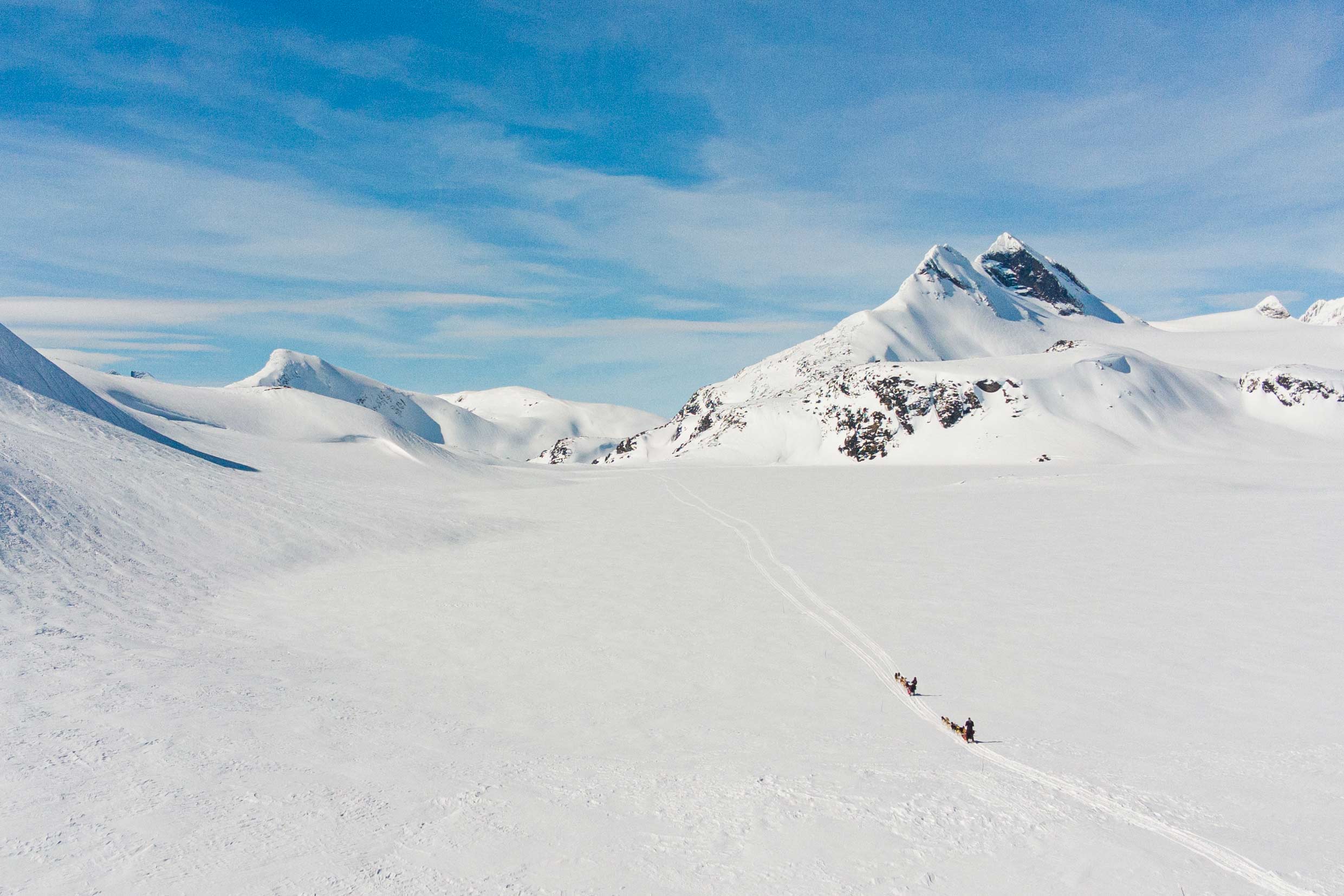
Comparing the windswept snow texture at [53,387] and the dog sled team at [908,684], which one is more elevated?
the windswept snow texture at [53,387]

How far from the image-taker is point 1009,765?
1226 centimetres

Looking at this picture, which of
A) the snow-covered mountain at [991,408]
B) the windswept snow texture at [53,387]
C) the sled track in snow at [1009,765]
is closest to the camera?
the sled track in snow at [1009,765]

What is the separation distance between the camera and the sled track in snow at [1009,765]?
9.33 m

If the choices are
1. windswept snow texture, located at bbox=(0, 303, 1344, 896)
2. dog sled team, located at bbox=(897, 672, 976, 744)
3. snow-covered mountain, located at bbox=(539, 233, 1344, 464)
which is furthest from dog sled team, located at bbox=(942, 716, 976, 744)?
snow-covered mountain, located at bbox=(539, 233, 1344, 464)

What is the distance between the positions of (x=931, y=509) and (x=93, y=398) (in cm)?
5494

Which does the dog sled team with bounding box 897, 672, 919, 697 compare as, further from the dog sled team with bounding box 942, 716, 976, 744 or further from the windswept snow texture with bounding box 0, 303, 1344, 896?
the dog sled team with bounding box 942, 716, 976, 744

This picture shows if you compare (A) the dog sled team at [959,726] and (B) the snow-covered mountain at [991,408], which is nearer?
(A) the dog sled team at [959,726]

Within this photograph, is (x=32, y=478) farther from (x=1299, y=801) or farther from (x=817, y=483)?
(x=817, y=483)

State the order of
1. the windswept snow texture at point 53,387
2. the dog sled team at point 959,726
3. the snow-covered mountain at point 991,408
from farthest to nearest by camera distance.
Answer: the snow-covered mountain at point 991,408, the windswept snow texture at point 53,387, the dog sled team at point 959,726

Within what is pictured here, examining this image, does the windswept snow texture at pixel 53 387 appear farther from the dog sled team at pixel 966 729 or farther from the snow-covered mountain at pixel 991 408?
the snow-covered mountain at pixel 991 408

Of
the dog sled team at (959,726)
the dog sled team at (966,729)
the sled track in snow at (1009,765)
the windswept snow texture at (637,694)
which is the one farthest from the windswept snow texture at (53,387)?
the dog sled team at (966,729)

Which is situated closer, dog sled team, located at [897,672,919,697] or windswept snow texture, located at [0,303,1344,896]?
windswept snow texture, located at [0,303,1344,896]

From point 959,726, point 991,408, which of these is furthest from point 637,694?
point 991,408

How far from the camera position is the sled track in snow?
9328mm
